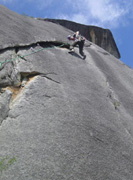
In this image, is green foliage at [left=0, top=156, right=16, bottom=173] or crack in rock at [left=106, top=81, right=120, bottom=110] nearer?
green foliage at [left=0, top=156, right=16, bottom=173]

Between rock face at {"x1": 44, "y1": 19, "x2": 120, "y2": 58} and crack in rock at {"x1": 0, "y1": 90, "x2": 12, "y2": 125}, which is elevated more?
rock face at {"x1": 44, "y1": 19, "x2": 120, "y2": 58}

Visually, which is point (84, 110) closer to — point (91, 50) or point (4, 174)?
point (4, 174)

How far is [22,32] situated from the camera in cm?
648

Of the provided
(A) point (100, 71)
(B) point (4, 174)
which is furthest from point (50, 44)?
(B) point (4, 174)

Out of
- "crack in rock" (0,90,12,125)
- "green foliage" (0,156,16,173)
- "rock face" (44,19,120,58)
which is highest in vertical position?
"rock face" (44,19,120,58)

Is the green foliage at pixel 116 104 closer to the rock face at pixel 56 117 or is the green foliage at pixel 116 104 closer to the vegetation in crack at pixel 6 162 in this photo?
the rock face at pixel 56 117

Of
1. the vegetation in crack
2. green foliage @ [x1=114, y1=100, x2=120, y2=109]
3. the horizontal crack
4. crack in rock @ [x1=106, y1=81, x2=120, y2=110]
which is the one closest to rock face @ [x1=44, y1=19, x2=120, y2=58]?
the horizontal crack

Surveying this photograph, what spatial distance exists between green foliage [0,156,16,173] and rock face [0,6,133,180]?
2cm

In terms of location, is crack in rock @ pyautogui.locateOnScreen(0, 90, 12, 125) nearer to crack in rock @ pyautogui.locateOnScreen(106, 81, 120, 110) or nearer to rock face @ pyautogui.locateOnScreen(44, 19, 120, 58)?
crack in rock @ pyautogui.locateOnScreen(106, 81, 120, 110)

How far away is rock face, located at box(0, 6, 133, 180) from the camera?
370cm

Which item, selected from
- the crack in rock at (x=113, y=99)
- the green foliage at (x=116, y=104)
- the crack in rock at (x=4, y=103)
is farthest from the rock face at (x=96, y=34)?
the crack in rock at (x=4, y=103)

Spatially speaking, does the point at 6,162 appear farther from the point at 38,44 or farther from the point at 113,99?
the point at 38,44

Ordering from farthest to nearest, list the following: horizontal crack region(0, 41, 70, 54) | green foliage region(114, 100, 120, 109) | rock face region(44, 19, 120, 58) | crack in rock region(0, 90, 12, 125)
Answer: rock face region(44, 19, 120, 58), green foliage region(114, 100, 120, 109), horizontal crack region(0, 41, 70, 54), crack in rock region(0, 90, 12, 125)

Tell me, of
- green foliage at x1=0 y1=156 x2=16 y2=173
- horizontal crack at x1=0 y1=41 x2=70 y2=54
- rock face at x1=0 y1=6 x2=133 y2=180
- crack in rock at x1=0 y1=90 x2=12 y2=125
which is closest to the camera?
green foliage at x1=0 y1=156 x2=16 y2=173
